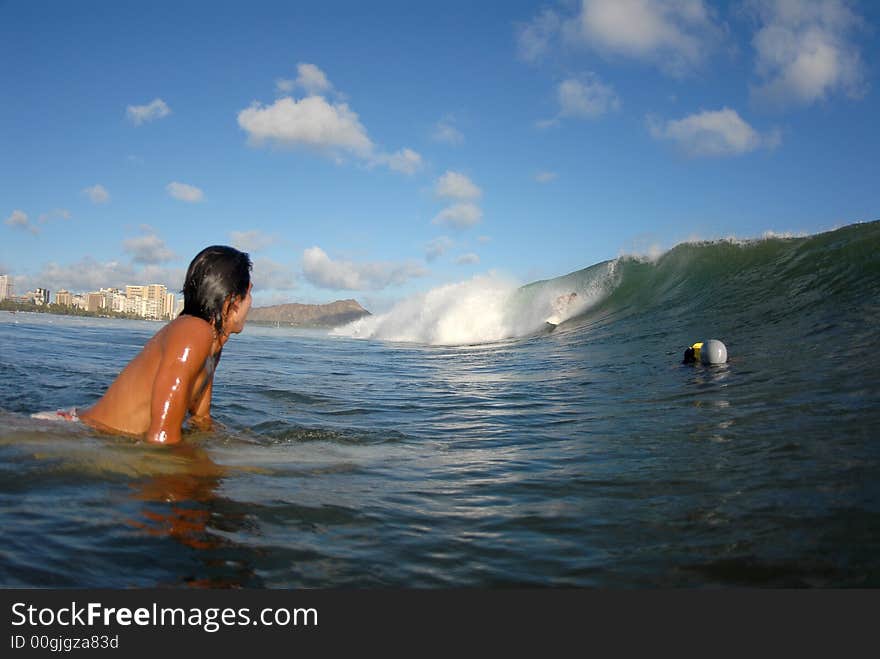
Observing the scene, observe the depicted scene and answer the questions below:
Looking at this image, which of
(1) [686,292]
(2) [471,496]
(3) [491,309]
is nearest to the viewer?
(2) [471,496]

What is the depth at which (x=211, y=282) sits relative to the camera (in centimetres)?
370

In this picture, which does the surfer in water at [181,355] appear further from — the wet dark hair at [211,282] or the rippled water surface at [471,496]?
the rippled water surface at [471,496]

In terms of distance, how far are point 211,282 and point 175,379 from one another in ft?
2.12

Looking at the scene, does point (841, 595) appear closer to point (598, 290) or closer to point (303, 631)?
point (303, 631)

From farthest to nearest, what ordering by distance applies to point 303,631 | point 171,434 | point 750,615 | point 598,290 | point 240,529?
point 598,290 → point 171,434 → point 240,529 → point 750,615 → point 303,631

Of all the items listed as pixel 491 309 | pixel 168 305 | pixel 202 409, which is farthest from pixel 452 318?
pixel 168 305

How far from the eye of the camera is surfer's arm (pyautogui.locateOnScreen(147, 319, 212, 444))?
3.46 meters

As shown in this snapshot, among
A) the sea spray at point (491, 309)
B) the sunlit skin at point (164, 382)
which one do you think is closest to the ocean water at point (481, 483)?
the sunlit skin at point (164, 382)

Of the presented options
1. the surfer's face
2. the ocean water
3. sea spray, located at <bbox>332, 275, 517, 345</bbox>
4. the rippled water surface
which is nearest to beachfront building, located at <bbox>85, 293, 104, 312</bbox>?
sea spray, located at <bbox>332, 275, 517, 345</bbox>

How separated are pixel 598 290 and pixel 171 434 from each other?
20459mm

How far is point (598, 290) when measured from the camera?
2244 centimetres

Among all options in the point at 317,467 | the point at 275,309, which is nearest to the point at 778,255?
the point at 317,467

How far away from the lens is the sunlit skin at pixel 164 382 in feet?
11.4

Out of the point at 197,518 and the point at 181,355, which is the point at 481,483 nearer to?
the point at 197,518
